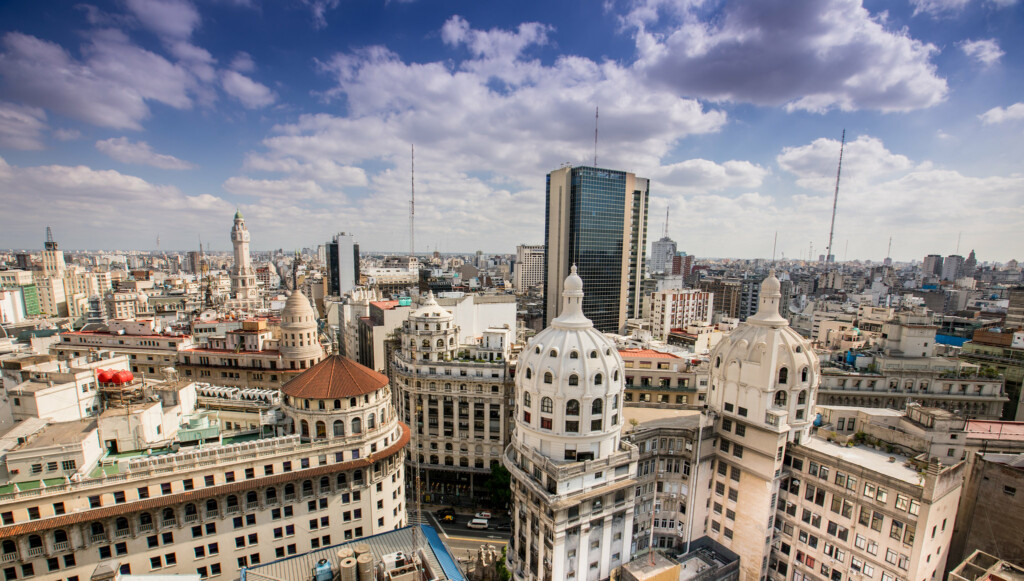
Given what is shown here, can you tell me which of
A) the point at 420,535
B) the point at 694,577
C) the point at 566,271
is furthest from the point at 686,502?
the point at 566,271

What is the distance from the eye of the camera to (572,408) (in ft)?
148


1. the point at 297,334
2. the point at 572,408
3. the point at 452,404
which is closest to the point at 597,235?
the point at 452,404

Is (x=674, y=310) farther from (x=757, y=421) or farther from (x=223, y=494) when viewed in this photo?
(x=223, y=494)

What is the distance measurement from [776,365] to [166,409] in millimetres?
73744

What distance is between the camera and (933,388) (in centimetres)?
7731

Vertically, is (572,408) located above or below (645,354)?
above

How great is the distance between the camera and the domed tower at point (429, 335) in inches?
3157

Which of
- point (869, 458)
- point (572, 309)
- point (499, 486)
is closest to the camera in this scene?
point (572, 309)

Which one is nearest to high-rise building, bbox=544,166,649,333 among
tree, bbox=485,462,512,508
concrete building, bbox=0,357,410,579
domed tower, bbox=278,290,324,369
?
domed tower, bbox=278,290,324,369

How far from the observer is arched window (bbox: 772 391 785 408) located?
51.3 meters

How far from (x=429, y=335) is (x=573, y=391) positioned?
42.5 meters

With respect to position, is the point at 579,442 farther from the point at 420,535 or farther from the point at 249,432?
the point at 249,432

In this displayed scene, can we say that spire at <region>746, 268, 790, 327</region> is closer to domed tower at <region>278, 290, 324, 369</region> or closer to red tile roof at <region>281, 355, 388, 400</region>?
red tile roof at <region>281, 355, 388, 400</region>

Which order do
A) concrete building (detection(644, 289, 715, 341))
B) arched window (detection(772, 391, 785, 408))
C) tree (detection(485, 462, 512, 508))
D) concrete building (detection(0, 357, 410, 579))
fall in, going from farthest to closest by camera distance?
concrete building (detection(644, 289, 715, 341)), tree (detection(485, 462, 512, 508)), arched window (detection(772, 391, 785, 408)), concrete building (detection(0, 357, 410, 579))
